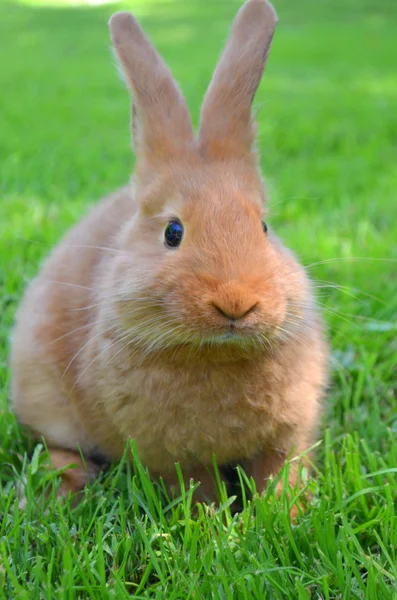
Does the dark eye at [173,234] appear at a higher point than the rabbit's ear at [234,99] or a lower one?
lower

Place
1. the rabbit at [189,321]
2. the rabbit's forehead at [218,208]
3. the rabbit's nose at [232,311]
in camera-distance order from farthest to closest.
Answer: the rabbit's forehead at [218,208] < the rabbit at [189,321] < the rabbit's nose at [232,311]

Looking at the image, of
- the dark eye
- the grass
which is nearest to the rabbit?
the dark eye

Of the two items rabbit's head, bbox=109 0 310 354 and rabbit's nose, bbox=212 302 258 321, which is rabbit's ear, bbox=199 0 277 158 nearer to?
rabbit's head, bbox=109 0 310 354

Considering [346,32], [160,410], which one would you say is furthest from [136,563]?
[346,32]

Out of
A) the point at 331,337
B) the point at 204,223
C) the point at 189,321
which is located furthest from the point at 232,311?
the point at 331,337

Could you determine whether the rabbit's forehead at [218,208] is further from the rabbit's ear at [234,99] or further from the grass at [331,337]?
the grass at [331,337]

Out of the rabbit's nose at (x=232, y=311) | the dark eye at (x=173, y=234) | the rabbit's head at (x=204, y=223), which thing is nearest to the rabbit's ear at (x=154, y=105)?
the rabbit's head at (x=204, y=223)

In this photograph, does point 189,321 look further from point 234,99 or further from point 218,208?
point 234,99

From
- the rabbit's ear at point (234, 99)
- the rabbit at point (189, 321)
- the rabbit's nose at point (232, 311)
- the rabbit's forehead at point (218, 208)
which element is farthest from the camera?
the rabbit's ear at point (234, 99)
